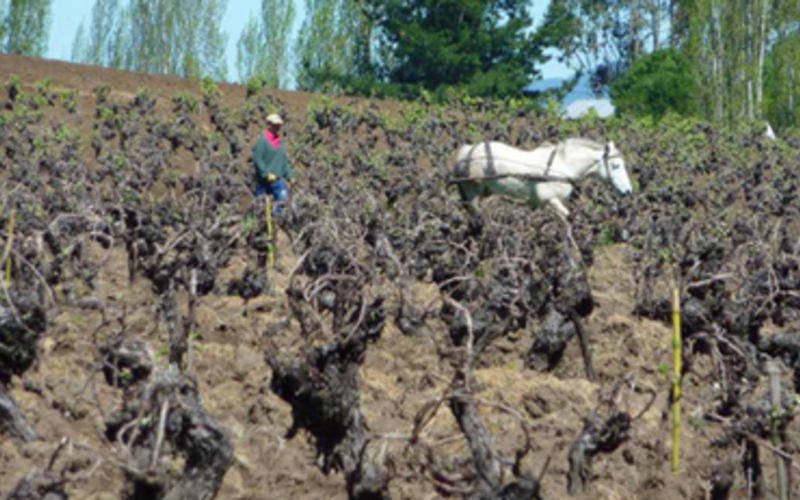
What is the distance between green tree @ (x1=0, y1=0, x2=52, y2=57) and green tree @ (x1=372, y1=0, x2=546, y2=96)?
15853mm

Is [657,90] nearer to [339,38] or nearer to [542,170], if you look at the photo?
[339,38]

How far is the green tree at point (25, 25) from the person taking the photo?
2107 inches

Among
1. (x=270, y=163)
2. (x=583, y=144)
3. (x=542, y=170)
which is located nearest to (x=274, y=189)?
(x=270, y=163)

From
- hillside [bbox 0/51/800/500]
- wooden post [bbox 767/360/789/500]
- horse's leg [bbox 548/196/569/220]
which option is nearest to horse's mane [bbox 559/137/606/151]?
hillside [bbox 0/51/800/500]

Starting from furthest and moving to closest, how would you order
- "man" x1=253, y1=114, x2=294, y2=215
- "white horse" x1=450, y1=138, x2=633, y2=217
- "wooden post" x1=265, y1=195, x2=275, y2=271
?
1. "white horse" x1=450, y1=138, x2=633, y2=217
2. "man" x1=253, y1=114, x2=294, y2=215
3. "wooden post" x1=265, y1=195, x2=275, y2=271

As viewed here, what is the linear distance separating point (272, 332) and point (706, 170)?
58.9 feet

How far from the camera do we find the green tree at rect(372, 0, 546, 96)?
1663 inches

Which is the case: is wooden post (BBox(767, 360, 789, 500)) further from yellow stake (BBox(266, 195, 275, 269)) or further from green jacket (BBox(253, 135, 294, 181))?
green jacket (BBox(253, 135, 294, 181))

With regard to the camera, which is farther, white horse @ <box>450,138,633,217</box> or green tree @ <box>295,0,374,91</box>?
green tree @ <box>295,0,374,91</box>

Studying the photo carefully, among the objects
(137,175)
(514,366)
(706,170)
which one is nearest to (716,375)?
(514,366)

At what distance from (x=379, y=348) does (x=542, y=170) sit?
7873mm

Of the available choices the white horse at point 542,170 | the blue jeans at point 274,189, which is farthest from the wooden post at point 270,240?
the white horse at point 542,170

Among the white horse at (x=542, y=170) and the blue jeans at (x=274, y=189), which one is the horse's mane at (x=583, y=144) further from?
the blue jeans at (x=274, y=189)

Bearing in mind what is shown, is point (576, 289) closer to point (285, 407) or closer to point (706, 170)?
point (285, 407)
